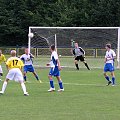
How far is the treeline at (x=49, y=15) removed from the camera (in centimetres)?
6706

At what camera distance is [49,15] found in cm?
7050

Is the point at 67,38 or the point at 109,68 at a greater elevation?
the point at 67,38

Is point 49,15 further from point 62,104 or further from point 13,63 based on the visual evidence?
point 62,104

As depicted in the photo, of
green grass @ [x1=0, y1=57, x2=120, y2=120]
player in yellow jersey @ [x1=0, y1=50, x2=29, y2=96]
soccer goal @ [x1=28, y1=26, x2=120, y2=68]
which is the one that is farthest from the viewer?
soccer goal @ [x1=28, y1=26, x2=120, y2=68]

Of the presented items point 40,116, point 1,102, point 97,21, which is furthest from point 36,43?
point 97,21

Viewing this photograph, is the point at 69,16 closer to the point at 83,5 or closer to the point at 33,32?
the point at 83,5

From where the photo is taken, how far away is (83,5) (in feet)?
227

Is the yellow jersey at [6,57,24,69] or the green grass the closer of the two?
the green grass

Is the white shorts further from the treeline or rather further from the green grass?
the treeline

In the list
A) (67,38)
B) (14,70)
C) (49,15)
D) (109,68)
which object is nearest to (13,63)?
(14,70)

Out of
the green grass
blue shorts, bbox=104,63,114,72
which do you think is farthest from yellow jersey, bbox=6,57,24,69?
blue shorts, bbox=104,63,114,72

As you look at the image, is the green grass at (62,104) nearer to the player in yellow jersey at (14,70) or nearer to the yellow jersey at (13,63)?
the player in yellow jersey at (14,70)

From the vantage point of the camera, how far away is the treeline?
2640 inches

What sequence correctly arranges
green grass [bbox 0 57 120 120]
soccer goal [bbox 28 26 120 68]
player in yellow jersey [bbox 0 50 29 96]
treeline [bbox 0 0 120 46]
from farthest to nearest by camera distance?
treeline [bbox 0 0 120 46] < soccer goal [bbox 28 26 120 68] < player in yellow jersey [bbox 0 50 29 96] < green grass [bbox 0 57 120 120]
